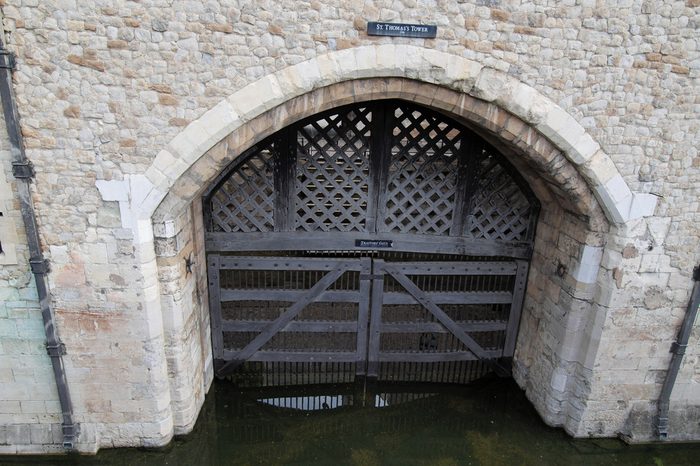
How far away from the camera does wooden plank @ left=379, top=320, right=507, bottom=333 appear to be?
19.3 feet

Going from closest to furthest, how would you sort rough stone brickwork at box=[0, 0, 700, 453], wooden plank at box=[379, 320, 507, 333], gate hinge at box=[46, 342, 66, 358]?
A: 1. rough stone brickwork at box=[0, 0, 700, 453]
2. gate hinge at box=[46, 342, 66, 358]
3. wooden plank at box=[379, 320, 507, 333]

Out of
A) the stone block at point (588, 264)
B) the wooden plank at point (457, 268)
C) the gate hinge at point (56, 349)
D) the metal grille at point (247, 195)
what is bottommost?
the gate hinge at point (56, 349)

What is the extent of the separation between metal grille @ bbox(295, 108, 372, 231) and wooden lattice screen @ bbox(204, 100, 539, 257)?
1cm

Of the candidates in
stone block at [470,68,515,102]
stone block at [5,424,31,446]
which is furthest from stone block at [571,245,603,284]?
stone block at [5,424,31,446]

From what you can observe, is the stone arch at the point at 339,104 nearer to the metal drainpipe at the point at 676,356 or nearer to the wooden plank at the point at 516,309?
the metal drainpipe at the point at 676,356

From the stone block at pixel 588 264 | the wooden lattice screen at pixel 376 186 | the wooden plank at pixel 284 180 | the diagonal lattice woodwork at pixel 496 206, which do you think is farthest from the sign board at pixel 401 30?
the stone block at pixel 588 264

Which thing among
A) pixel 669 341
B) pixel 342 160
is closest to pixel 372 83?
pixel 342 160

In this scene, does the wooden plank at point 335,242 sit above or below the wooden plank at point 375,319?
above

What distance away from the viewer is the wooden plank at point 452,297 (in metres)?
5.77

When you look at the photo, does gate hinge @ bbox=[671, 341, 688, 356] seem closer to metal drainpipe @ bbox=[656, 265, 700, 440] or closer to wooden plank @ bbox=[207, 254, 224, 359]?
metal drainpipe @ bbox=[656, 265, 700, 440]

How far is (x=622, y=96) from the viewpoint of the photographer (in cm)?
402

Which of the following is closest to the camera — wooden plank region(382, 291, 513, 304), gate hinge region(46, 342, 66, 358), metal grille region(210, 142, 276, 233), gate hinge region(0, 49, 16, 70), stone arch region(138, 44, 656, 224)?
gate hinge region(0, 49, 16, 70)

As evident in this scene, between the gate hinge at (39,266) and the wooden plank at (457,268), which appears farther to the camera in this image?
the wooden plank at (457,268)

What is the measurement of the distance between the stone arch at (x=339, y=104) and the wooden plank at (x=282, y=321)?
135 centimetres
